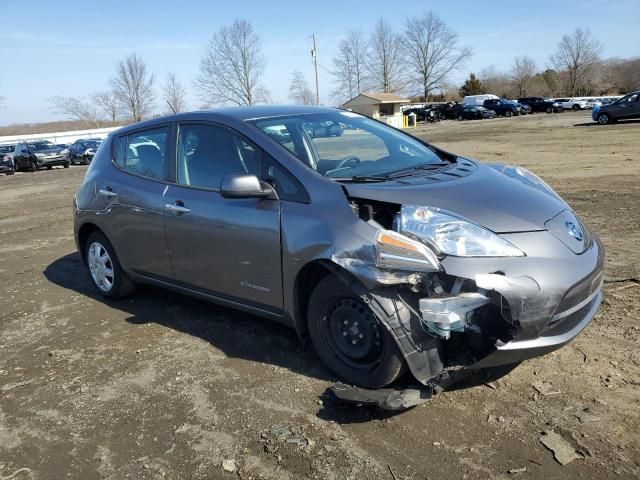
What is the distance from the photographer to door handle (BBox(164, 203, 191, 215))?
4098mm

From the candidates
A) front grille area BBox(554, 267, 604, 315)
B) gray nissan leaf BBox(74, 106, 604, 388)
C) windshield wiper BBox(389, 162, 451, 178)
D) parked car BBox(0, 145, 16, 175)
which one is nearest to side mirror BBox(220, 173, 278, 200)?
gray nissan leaf BBox(74, 106, 604, 388)

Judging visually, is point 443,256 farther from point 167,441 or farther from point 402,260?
point 167,441

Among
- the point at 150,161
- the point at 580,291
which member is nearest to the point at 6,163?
the point at 150,161

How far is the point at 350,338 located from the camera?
3.28 meters

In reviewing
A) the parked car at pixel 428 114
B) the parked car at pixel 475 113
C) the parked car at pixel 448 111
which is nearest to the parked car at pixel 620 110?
the parked car at pixel 475 113

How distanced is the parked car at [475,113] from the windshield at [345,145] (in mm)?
53347

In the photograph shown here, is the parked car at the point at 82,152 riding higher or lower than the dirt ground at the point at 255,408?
higher

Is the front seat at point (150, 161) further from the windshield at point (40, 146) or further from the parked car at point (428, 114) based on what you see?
the parked car at point (428, 114)

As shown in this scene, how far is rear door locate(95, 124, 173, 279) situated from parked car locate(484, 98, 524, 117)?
54.7 m

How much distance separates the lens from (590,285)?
3.07 m

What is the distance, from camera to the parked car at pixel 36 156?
2933 cm

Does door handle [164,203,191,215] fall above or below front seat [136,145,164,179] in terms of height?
below

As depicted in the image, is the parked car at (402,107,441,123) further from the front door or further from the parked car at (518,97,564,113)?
the front door

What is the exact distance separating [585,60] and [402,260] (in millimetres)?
101304
